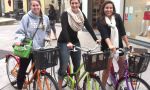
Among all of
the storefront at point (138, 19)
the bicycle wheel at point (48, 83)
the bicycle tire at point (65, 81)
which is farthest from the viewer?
the storefront at point (138, 19)

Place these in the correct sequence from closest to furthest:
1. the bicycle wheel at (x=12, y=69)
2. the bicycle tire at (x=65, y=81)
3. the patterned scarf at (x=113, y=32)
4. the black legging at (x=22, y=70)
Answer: the patterned scarf at (x=113, y=32), the black legging at (x=22, y=70), the bicycle tire at (x=65, y=81), the bicycle wheel at (x=12, y=69)

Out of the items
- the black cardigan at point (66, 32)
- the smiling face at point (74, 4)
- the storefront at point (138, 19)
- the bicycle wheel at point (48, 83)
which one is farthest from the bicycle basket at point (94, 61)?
the storefront at point (138, 19)

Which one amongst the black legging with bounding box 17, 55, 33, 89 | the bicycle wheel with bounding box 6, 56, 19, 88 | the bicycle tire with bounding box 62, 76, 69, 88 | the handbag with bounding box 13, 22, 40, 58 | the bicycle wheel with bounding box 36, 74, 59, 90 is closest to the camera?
the bicycle wheel with bounding box 36, 74, 59, 90

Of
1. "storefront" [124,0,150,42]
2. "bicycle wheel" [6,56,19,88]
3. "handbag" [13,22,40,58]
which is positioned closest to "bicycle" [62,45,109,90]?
"handbag" [13,22,40,58]

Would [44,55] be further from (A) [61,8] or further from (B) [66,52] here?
(A) [61,8]

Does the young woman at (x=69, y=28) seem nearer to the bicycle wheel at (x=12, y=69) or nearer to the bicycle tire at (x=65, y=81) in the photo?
the bicycle tire at (x=65, y=81)

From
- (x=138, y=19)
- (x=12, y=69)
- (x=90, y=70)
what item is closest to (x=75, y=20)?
(x=90, y=70)

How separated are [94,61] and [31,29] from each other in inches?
48.9

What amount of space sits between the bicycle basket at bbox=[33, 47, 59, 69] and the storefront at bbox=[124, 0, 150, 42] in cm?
764

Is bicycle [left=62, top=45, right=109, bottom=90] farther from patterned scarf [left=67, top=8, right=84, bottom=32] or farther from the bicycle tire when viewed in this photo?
patterned scarf [left=67, top=8, right=84, bottom=32]

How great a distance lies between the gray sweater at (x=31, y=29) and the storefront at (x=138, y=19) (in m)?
7.18

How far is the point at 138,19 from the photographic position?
12133 millimetres

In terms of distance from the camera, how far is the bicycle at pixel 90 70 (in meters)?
4.14

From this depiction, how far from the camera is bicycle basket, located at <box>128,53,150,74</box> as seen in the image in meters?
4.28
